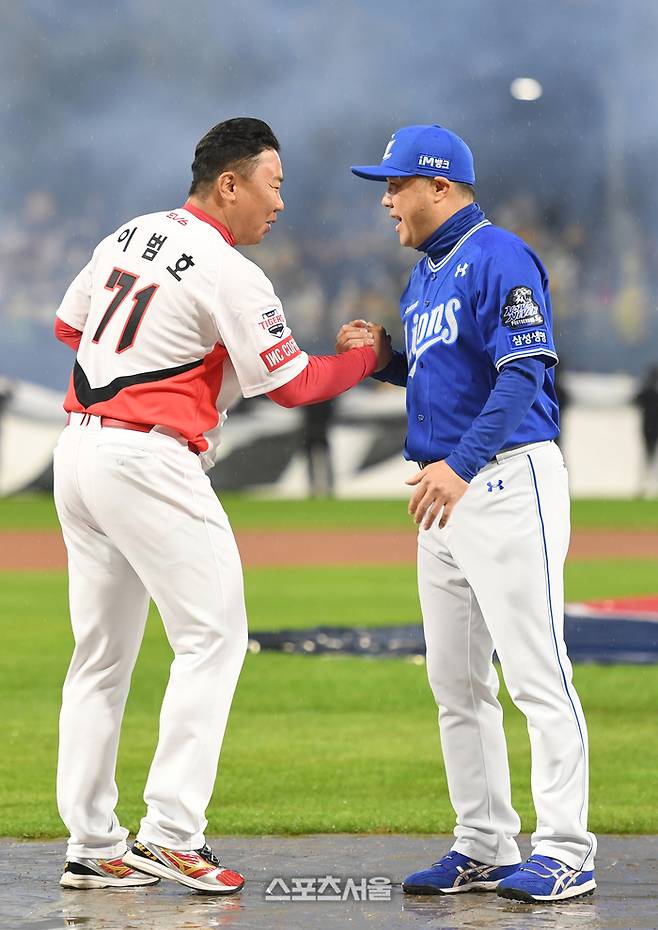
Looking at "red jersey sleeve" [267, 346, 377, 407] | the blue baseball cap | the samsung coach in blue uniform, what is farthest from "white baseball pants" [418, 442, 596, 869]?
the blue baseball cap

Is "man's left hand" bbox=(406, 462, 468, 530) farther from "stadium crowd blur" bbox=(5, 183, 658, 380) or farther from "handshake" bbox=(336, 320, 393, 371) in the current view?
"stadium crowd blur" bbox=(5, 183, 658, 380)

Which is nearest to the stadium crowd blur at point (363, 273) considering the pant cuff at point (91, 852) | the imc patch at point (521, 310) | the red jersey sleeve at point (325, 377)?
the red jersey sleeve at point (325, 377)

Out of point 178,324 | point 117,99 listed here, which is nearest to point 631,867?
point 178,324

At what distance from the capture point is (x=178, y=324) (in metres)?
4.57

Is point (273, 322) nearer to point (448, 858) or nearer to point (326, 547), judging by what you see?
point (448, 858)

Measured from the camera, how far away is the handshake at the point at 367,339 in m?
5.00

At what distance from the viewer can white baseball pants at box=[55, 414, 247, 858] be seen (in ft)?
14.7

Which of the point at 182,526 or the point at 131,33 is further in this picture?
the point at 131,33

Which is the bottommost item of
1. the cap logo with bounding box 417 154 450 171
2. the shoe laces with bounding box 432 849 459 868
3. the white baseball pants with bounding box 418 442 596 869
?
the shoe laces with bounding box 432 849 459 868

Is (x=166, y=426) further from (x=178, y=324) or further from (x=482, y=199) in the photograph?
(x=482, y=199)

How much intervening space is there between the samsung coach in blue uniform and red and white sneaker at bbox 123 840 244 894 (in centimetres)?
58

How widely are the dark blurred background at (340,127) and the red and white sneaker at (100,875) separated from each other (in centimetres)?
2874

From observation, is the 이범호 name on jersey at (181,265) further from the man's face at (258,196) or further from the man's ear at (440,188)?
the man's ear at (440,188)

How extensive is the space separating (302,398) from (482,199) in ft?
99.9
